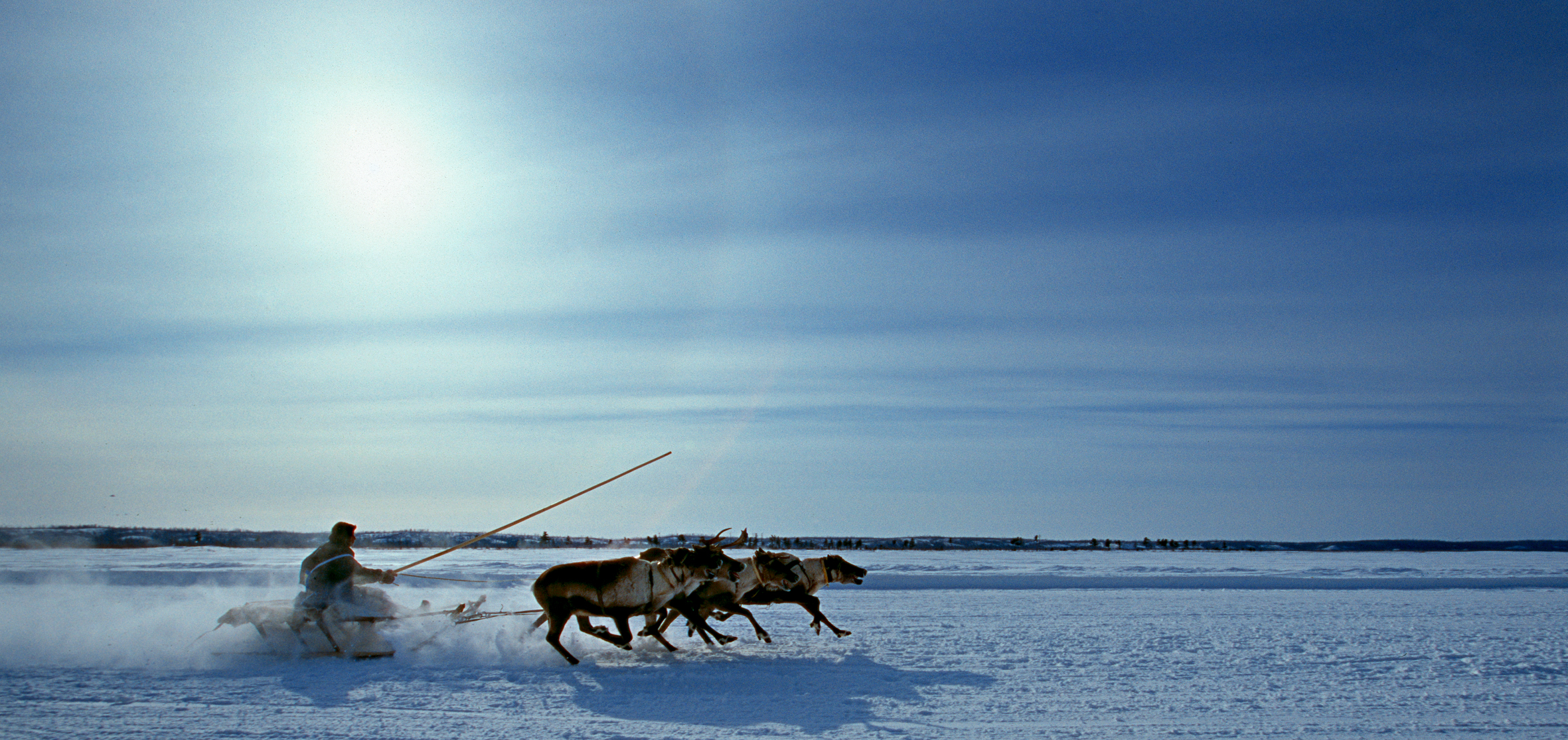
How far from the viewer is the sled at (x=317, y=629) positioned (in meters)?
10.6

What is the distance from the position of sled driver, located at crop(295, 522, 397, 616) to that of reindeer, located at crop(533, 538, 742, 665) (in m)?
1.92

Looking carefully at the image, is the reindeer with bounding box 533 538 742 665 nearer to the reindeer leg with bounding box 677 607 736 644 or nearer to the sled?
the reindeer leg with bounding box 677 607 736 644

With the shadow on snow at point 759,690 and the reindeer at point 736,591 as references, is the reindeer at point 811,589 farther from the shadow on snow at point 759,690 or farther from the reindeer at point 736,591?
the shadow on snow at point 759,690

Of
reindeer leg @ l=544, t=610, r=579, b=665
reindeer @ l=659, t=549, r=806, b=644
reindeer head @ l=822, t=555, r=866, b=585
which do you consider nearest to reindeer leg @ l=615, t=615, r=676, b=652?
reindeer @ l=659, t=549, r=806, b=644

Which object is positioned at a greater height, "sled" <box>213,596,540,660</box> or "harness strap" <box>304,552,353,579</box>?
"harness strap" <box>304,552,353,579</box>

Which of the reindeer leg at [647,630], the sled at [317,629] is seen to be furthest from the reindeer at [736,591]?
the sled at [317,629]

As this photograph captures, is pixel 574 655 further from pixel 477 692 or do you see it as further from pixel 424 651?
pixel 477 692

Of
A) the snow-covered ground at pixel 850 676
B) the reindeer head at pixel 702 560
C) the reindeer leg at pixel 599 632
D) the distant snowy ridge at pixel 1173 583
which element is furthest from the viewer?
the distant snowy ridge at pixel 1173 583

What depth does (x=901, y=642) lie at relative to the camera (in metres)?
12.3

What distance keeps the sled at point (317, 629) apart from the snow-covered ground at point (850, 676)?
212mm

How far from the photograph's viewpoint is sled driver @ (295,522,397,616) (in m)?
10.4

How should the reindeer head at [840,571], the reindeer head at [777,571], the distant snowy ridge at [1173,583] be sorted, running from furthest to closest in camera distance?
1. the distant snowy ridge at [1173,583]
2. the reindeer head at [840,571]
3. the reindeer head at [777,571]

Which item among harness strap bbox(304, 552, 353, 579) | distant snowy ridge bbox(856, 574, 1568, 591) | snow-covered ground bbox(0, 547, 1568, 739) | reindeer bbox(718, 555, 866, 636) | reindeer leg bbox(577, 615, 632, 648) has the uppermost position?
harness strap bbox(304, 552, 353, 579)

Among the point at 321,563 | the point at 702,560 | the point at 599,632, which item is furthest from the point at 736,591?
the point at 321,563
